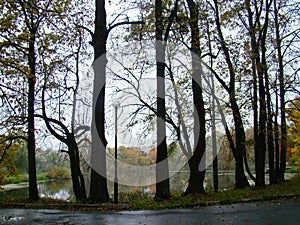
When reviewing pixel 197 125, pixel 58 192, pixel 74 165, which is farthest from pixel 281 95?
pixel 58 192

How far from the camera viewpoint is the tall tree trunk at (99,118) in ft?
46.4

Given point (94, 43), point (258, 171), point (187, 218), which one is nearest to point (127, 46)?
point (94, 43)

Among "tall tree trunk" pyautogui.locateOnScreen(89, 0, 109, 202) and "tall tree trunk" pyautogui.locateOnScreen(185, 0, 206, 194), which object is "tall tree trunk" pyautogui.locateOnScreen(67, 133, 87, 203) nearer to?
"tall tree trunk" pyautogui.locateOnScreen(89, 0, 109, 202)

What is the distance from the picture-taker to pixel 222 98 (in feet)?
73.9

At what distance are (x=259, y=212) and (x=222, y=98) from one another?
1407 centimetres

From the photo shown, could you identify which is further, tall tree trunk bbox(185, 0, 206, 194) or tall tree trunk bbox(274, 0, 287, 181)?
tall tree trunk bbox(274, 0, 287, 181)

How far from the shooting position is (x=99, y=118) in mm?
14422

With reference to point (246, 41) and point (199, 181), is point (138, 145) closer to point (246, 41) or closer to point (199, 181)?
point (199, 181)

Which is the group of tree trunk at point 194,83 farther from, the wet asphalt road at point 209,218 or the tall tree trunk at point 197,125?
the wet asphalt road at point 209,218

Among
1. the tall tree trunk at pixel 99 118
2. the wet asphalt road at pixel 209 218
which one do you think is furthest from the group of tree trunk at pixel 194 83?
the wet asphalt road at pixel 209 218

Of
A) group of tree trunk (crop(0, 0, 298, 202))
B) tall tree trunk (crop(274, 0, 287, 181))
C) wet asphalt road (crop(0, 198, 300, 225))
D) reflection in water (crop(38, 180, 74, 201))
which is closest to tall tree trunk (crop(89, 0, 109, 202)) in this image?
group of tree trunk (crop(0, 0, 298, 202))

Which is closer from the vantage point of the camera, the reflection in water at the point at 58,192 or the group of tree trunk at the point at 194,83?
the group of tree trunk at the point at 194,83

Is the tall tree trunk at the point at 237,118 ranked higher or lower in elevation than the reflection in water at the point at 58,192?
higher

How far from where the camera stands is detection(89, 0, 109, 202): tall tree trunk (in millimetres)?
14148
